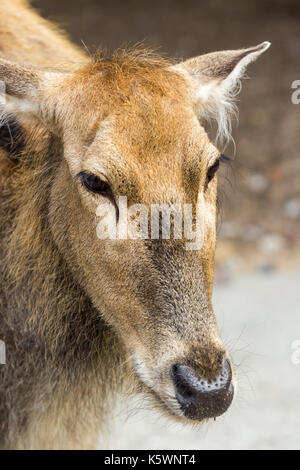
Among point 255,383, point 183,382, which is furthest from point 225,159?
point 255,383

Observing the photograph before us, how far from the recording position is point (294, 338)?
30.7 feet

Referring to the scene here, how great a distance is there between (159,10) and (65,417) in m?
13.5

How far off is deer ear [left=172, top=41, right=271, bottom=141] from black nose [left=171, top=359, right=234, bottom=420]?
1.66 m

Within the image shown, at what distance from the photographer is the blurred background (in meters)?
7.62

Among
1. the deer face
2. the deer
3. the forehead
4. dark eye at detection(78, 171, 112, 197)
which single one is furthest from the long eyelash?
dark eye at detection(78, 171, 112, 197)

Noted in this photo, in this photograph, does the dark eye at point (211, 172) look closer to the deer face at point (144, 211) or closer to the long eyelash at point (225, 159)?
the deer face at point (144, 211)

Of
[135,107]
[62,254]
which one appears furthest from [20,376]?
[135,107]

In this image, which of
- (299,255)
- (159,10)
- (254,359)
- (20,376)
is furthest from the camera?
(159,10)

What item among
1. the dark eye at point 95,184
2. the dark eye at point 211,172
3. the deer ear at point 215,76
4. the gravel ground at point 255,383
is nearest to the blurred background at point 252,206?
the gravel ground at point 255,383

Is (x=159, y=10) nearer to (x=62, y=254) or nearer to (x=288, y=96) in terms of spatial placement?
(x=288, y=96)

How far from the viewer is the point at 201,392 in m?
3.78

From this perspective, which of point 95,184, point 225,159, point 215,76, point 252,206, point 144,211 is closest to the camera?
point 144,211

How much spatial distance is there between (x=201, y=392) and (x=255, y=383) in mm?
5059

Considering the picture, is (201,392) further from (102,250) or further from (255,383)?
(255,383)
